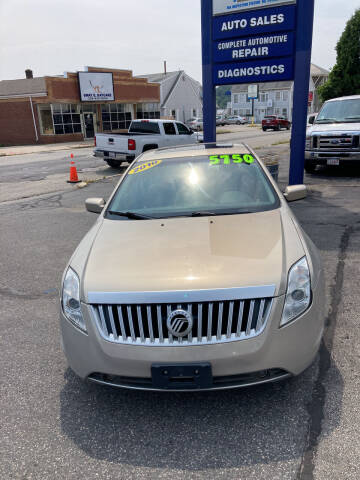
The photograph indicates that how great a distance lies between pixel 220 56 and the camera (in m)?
8.83

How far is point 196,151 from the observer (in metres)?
4.52

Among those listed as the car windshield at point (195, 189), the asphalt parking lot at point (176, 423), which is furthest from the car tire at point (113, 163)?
the asphalt parking lot at point (176, 423)

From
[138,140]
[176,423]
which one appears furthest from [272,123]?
[176,423]

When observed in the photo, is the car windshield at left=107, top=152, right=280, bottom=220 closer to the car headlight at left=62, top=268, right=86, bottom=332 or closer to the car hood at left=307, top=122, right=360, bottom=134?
the car headlight at left=62, top=268, right=86, bottom=332

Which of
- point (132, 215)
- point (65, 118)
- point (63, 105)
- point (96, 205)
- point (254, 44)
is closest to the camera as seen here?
point (132, 215)

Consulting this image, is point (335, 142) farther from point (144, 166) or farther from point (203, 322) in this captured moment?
point (203, 322)

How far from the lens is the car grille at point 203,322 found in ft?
7.78

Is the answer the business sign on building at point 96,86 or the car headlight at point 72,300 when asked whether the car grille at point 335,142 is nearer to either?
the car headlight at point 72,300

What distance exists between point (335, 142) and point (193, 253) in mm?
9655

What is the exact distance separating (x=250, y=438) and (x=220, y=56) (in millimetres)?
8313

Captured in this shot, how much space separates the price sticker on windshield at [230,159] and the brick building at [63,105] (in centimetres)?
3279

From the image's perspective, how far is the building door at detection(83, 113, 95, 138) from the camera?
1476 inches

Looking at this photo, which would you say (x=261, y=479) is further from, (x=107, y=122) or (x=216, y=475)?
(x=107, y=122)

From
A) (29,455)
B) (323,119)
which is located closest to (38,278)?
(29,455)
